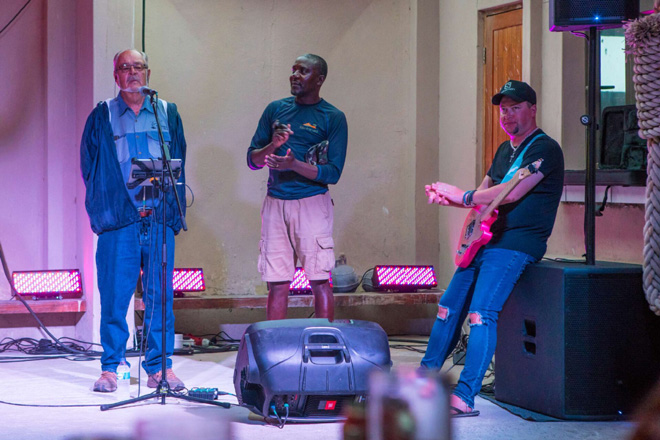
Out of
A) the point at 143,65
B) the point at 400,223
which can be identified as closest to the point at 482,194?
the point at 143,65

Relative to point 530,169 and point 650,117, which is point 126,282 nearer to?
point 530,169

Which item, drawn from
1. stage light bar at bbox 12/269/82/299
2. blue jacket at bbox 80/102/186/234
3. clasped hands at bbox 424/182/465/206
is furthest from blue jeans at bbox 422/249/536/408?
stage light bar at bbox 12/269/82/299

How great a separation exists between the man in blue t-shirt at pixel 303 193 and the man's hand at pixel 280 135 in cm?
18

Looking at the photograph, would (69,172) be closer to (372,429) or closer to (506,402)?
(506,402)

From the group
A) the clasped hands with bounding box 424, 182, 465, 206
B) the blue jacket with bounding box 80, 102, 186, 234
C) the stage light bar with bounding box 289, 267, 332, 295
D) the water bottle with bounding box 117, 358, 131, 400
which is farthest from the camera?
the stage light bar with bounding box 289, 267, 332, 295

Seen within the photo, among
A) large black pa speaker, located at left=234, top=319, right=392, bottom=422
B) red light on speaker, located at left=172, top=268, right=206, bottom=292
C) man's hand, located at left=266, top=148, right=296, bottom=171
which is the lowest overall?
large black pa speaker, located at left=234, top=319, right=392, bottom=422

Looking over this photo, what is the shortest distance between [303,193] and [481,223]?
1.28m

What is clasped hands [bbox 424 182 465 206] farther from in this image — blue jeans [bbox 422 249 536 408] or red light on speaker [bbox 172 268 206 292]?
red light on speaker [bbox 172 268 206 292]

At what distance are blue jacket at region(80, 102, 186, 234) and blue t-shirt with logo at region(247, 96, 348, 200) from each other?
2.35ft

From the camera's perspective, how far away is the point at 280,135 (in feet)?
16.3

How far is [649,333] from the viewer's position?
4289 millimetres

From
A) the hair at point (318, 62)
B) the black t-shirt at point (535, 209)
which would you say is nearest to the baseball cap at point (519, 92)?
the black t-shirt at point (535, 209)

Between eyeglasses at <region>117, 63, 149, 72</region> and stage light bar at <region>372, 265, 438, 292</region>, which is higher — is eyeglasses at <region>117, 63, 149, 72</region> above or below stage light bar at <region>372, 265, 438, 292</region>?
above

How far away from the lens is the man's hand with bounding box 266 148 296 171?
5023 millimetres
